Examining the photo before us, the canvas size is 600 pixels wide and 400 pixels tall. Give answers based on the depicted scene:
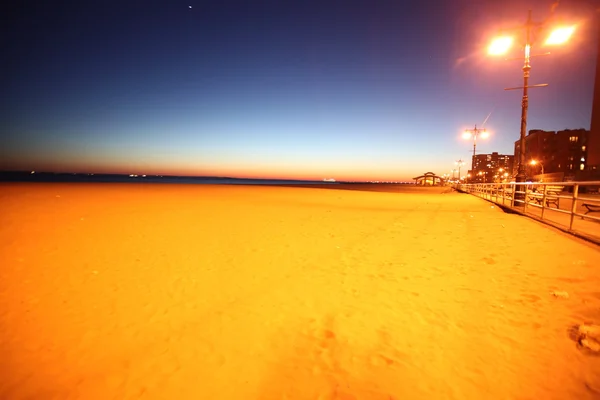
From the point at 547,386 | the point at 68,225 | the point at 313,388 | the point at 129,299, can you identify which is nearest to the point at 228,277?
the point at 129,299

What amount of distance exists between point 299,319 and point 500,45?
14052mm

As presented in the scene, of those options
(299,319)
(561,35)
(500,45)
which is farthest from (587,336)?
(500,45)

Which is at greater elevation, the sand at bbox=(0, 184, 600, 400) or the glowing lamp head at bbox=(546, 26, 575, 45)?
the glowing lamp head at bbox=(546, 26, 575, 45)

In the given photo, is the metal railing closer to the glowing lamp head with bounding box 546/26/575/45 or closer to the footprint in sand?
the footprint in sand

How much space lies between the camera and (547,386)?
2.48 meters

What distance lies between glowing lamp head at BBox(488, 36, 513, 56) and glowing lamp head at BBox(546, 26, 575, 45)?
136 centimetres

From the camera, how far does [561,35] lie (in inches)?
402

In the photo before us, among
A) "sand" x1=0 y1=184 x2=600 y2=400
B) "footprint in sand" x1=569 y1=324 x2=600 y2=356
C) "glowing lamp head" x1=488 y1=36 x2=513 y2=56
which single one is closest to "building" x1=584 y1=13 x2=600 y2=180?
"glowing lamp head" x1=488 y1=36 x2=513 y2=56

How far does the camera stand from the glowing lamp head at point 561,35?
10016 millimetres

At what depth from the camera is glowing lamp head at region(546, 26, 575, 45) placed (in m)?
10.0

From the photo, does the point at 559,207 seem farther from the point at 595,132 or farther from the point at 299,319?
the point at 595,132

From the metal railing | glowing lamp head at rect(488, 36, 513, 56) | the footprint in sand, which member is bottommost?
the footprint in sand

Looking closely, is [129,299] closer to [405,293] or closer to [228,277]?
[228,277]

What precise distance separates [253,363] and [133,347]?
4.71ft
